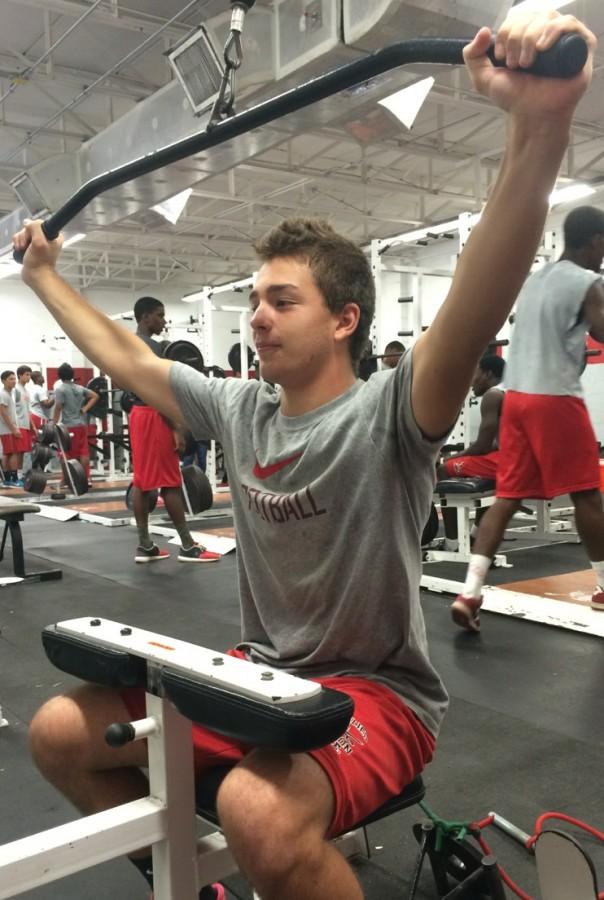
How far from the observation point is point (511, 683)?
7.52ft

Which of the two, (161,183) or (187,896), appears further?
(161,183)

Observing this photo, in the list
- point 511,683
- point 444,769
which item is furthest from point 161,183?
point 444,769

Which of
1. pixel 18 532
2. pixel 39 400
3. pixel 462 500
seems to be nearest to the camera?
pixel 462 500

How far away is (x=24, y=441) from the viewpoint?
9852 mm

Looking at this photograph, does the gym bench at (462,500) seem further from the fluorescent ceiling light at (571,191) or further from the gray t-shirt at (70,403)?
the fluorescent ceiling light at (571,191)

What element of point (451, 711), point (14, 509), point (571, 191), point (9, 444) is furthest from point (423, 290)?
point (451, 711)

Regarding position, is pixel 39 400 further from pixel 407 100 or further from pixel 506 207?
pixel 506 207

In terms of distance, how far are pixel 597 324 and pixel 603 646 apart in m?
1.10

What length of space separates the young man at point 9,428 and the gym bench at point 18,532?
5585mm

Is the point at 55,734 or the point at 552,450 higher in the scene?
the point at 552,450

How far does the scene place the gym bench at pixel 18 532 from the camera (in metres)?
3.65

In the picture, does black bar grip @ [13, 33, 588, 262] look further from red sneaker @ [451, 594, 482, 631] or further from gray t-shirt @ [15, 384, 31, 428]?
gray t-shirt @ [15, 384, 31, 428]

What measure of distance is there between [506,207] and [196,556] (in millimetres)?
3824

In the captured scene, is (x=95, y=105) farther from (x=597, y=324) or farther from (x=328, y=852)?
(x=328, y=852)
